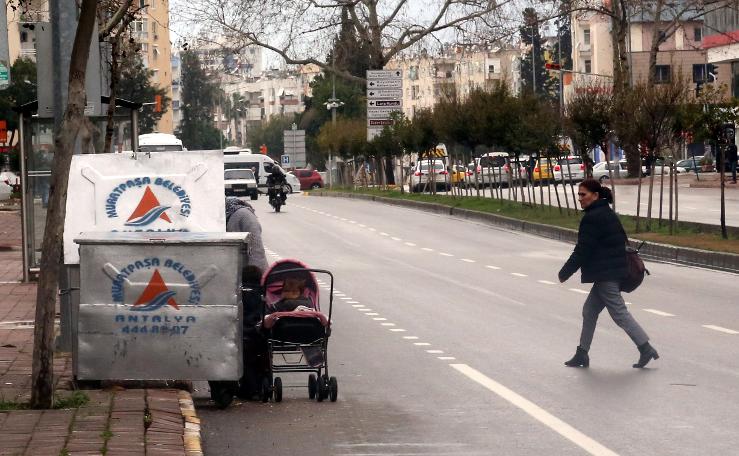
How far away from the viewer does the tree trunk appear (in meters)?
9.36

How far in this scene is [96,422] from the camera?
338 inches

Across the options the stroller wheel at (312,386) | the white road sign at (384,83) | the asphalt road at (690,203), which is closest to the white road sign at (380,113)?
the white road sign at (384,83)

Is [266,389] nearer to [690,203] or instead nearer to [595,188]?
[595,188]

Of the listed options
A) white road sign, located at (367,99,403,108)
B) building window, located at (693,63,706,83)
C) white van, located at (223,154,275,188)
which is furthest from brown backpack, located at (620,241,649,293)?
white van, located at (223,154,275,188)

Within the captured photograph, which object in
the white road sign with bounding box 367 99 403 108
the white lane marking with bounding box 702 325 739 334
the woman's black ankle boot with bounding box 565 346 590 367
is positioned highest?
the white road sign with bounding box 367 99 403 108

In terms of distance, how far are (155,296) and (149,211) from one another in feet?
5.30

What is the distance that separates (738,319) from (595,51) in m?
105

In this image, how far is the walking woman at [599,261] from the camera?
12602 millimetres

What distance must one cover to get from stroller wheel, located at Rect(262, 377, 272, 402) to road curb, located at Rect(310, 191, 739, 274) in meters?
14.3

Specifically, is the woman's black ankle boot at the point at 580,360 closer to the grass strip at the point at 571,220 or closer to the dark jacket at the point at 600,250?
the dark jacket at the point at 600,250

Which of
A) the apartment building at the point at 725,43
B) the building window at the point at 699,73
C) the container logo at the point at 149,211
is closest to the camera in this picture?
the container logo at the point at 149,211

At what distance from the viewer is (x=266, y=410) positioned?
10.2 meters

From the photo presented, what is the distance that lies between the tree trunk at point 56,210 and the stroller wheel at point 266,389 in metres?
1.67

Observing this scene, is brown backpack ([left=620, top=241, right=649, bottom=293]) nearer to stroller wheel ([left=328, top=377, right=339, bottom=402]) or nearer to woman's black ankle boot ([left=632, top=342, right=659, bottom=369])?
woman's black ankle boot ([left=632, top=342, right=659, bottom=369])
